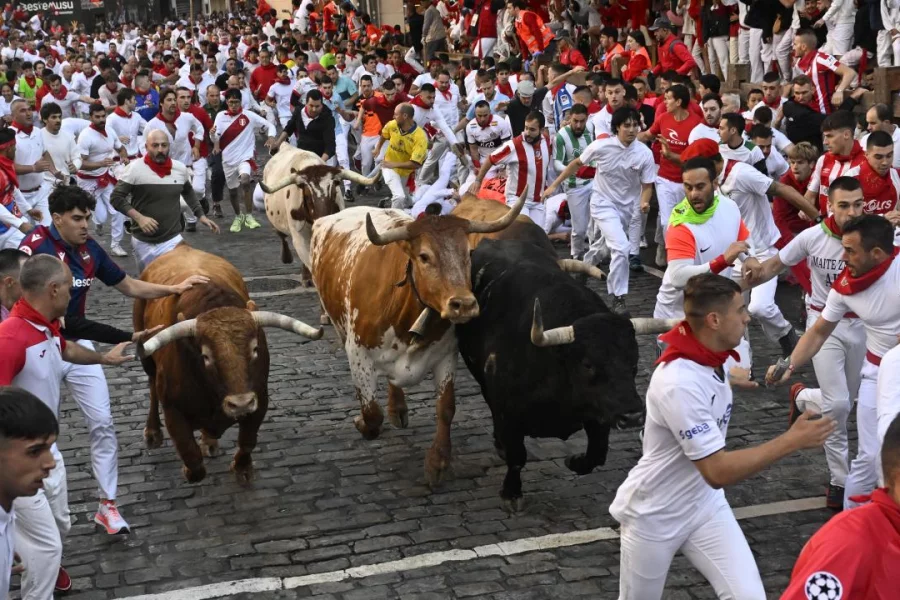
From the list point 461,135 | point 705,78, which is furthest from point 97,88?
point 705,78

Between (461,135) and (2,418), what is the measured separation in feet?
49.8

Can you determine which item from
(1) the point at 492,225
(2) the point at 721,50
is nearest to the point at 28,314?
(1) the point at 492,225

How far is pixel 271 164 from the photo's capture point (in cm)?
1487

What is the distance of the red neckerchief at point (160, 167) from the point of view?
35.6 feet

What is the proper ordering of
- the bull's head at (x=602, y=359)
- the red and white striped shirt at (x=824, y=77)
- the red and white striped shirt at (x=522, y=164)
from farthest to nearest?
the red and white striped shirt at (x=824, y=77) < the red and white striped shirt at (x=522, y=164) < the bull's head at (x=602, y=359)

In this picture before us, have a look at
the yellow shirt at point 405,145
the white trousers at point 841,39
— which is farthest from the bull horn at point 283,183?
the white trousers at point 841,39

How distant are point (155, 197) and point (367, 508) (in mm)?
4384

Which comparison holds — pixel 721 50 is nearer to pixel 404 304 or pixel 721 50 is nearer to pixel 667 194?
pixel 667 194

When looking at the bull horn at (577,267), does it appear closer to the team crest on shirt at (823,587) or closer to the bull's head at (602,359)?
the bull's head at (602,359)

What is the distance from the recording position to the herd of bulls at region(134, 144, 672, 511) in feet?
22.6

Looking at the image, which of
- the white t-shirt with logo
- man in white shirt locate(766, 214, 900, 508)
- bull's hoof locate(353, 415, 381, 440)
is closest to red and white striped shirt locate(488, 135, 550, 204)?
bull's hoof locate(353, 415, 381, 440)

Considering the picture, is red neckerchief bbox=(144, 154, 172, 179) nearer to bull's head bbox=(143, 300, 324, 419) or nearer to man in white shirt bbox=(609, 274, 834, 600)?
bull's head bbox=(143, 300, 324, 419)

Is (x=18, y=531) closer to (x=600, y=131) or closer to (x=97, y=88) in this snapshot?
(x=600, y=131)

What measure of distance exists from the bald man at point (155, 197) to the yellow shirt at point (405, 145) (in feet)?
18.9
